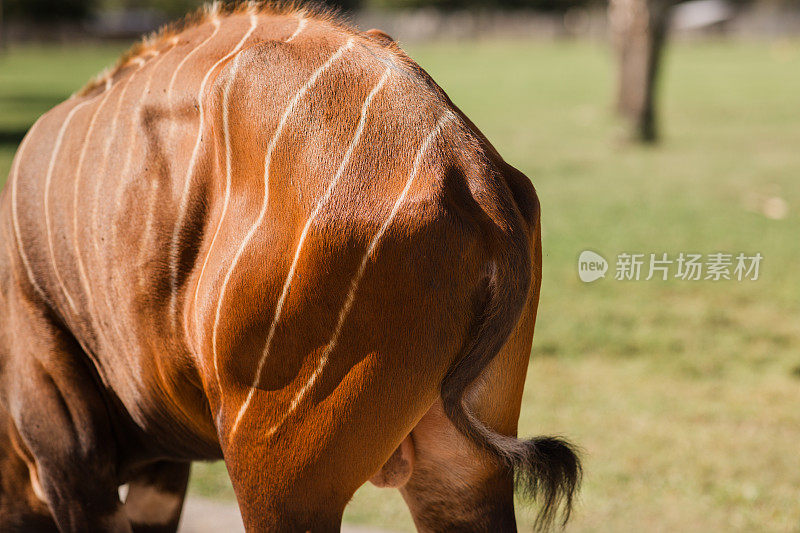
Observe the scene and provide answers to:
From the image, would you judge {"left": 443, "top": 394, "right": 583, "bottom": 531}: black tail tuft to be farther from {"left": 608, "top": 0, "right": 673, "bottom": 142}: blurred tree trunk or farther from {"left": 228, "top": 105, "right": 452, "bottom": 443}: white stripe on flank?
{"left": 608, "top": 0, "right": 673, "bottom": 142}: blurred tree trunk

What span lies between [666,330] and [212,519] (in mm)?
3445

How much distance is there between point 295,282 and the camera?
1694mm

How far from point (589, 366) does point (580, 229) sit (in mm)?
2664

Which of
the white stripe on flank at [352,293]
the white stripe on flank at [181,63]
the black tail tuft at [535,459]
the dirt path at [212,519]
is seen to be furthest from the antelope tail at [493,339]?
the dirt path at [212,519]

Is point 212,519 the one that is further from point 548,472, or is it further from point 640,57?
point 640,57

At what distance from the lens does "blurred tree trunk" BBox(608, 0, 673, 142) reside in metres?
11.8

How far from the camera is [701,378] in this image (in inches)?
205

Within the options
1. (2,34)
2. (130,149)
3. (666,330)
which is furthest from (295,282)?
(2,34)

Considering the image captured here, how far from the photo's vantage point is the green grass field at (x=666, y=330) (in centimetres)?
397

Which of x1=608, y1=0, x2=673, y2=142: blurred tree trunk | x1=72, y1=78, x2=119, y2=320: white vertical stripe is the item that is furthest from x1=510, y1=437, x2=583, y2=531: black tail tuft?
x1=608, y1=0, x2=673, y2=142: blurred tree trunk

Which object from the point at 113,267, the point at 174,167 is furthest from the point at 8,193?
the point at 174,167

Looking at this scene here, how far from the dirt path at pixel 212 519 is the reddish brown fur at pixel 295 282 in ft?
4.48

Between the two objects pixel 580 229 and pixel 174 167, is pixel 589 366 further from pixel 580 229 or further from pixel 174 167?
pixel 174 167

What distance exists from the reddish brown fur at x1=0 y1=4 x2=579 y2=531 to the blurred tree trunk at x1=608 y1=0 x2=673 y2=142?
1051cm
